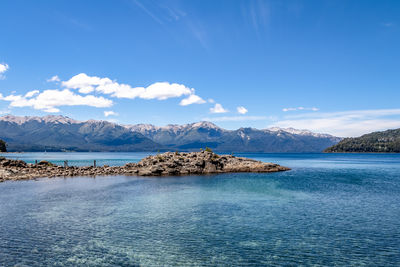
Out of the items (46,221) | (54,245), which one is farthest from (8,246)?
(46,221)

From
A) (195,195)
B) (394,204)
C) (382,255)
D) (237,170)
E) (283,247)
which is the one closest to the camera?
(382,255)

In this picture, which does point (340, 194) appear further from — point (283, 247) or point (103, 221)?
point (103, 221)

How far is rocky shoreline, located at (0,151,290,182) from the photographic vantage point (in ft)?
259

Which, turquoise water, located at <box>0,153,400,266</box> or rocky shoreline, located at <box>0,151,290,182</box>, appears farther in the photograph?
rocky shoreline, located at <box>0,151,290,182</box>

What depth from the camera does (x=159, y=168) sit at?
8406cm

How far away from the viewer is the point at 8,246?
22656mm

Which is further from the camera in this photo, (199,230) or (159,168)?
(159,168)

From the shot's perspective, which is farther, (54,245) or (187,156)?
(187,156)

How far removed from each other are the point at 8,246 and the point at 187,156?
74.6 metres

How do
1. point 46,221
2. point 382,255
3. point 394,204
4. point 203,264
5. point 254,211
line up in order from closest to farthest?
point 203,264 → point 382,255 → point 46,221 → point 254,211 → point 394,204

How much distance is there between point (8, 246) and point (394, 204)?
48.5m

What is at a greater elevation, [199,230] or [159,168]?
[159,168]

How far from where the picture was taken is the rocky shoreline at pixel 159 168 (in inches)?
3113

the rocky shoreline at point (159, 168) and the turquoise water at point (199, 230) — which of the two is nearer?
the turquoise water at point (199, 230)
